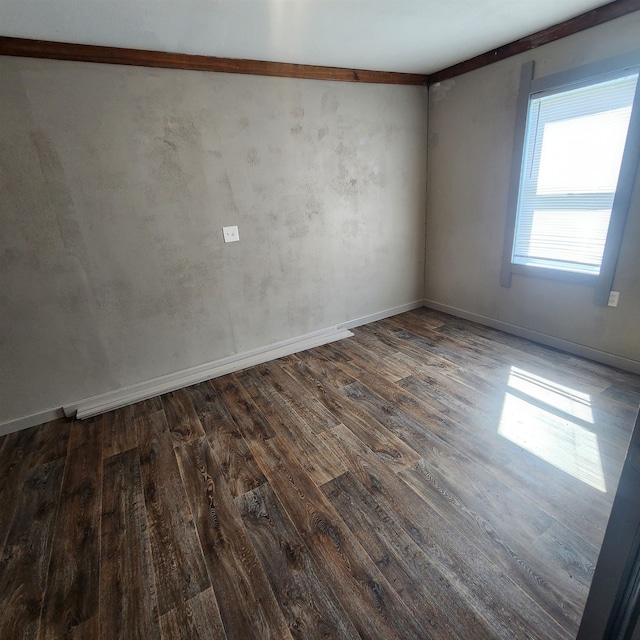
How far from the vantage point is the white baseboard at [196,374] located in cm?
253

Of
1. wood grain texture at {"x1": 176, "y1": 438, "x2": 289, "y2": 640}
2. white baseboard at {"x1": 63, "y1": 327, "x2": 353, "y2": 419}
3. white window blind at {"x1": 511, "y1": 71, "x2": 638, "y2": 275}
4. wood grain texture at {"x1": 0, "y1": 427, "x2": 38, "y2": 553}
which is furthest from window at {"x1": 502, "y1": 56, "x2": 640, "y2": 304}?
wood grain texture at {"x1": 0, "y1": 427, "x2": 38, "y2": 553}

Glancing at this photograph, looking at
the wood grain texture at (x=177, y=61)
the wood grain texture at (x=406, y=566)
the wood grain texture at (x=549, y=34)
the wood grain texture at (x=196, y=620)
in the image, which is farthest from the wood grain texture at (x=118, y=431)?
the wood grain texture at (x=549, y=34)

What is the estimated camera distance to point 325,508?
1622 millimetres

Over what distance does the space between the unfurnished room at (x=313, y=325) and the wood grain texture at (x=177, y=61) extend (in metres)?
0.01

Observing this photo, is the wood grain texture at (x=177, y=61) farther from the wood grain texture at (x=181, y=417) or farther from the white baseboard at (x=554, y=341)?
the white baseboard at (x=554, y=341)

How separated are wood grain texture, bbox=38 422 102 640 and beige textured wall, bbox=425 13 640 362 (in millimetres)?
3556

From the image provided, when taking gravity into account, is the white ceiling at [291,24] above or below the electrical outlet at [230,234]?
above

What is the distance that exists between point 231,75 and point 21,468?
305cm

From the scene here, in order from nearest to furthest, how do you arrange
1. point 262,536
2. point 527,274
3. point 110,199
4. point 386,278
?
point 262,536, point 110,199, point 527,274, point 386,278

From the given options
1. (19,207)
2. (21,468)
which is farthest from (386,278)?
(21,468)

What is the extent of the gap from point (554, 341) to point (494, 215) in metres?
1.28

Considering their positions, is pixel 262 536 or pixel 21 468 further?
pixel 21 468

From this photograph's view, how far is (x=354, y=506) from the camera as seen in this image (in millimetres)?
1620

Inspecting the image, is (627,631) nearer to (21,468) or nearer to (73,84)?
(21,468)
